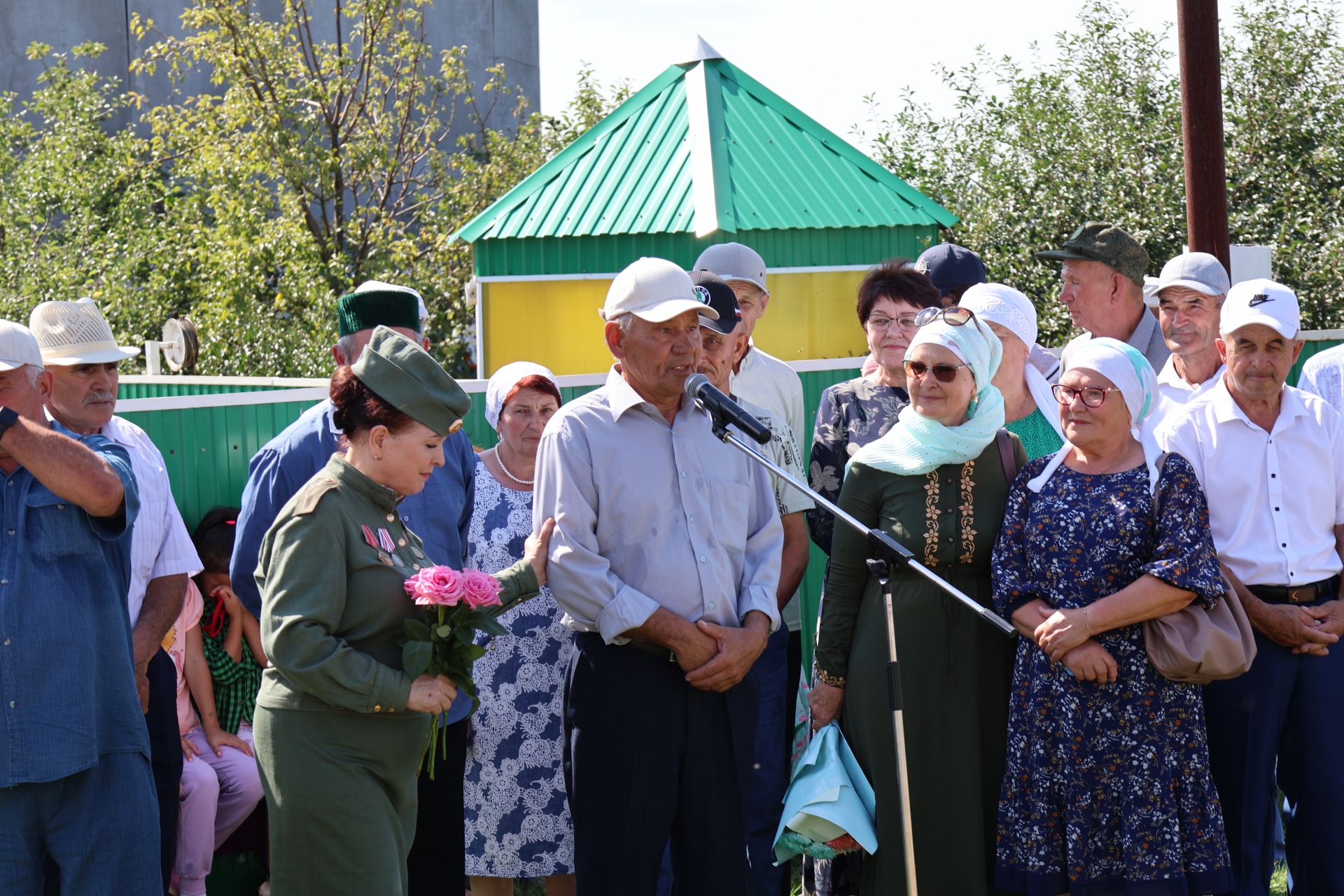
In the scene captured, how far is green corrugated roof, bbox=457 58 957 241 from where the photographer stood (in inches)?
415

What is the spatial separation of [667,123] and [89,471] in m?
8.13

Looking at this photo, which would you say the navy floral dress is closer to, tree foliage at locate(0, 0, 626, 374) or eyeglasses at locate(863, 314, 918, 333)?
eyeglasses at locate(863, 314, 918, 333)

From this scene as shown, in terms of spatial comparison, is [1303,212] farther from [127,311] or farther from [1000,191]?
[127,311]

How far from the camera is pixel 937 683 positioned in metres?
4.58

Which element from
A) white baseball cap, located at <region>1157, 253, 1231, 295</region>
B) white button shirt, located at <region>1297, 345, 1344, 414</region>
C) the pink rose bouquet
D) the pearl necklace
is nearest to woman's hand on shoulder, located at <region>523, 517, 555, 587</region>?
the pink rose bouquet

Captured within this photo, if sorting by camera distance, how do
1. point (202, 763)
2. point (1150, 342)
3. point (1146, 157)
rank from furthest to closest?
point (1146, 157), point (1150, 342), point (202, 763)

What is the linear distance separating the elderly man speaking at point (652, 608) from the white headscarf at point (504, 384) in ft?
2.96

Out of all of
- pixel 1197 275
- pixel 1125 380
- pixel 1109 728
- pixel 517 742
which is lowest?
pixel 517 742

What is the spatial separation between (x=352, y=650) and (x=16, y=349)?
1290 mm

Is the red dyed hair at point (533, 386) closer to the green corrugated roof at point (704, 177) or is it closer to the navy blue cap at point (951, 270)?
the navy blue cap at point (951, 270)

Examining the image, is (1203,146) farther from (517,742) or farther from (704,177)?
(517,742)

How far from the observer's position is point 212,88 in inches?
922

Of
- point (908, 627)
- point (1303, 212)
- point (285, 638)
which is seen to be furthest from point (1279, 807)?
point (1303, 212)

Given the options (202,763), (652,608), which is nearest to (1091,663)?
(652,608)
